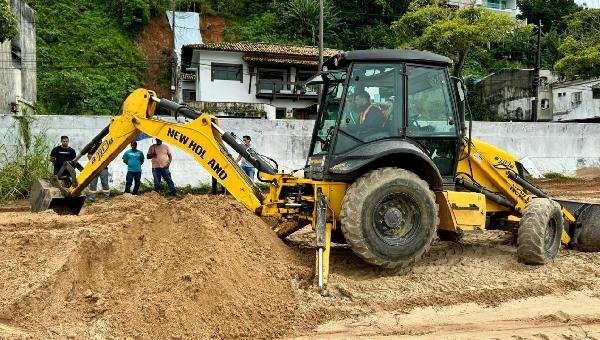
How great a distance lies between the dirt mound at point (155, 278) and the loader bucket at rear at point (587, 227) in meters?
3.96

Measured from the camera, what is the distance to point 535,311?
208 inches

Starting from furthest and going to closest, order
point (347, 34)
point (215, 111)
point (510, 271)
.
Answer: point (347, 34) < point (215, 111) < point (510, 271)

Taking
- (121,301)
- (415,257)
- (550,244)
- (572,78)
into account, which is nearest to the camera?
(121,301)

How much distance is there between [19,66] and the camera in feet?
68.3

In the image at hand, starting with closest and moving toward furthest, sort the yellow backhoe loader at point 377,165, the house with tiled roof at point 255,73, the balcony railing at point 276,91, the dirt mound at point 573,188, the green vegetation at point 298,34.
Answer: the yellow backhoe loader at point 377,165
the dirt mound at point 573,188
the green vegetation at point 298,34
the house with tiled roof at point 255,73
the balcony railing at point 276,91

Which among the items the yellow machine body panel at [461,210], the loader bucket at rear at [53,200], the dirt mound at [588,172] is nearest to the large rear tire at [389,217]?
the yellow machine body panel at [461,210]

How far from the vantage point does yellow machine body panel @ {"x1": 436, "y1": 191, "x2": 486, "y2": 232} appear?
621 centimetres

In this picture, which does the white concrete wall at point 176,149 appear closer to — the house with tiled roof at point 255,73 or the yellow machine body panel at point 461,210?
the yellow machine body panel at point 461,210

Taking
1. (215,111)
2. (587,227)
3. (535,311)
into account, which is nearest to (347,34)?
(215,111)

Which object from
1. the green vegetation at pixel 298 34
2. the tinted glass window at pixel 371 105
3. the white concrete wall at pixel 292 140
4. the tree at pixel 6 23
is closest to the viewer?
the tinted glass window at pixel 371 105

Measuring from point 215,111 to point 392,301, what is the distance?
81.9ft

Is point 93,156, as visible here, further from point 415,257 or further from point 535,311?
point 535,311

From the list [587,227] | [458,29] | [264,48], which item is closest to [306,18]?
[264,48]

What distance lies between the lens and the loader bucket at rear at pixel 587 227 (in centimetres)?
759
